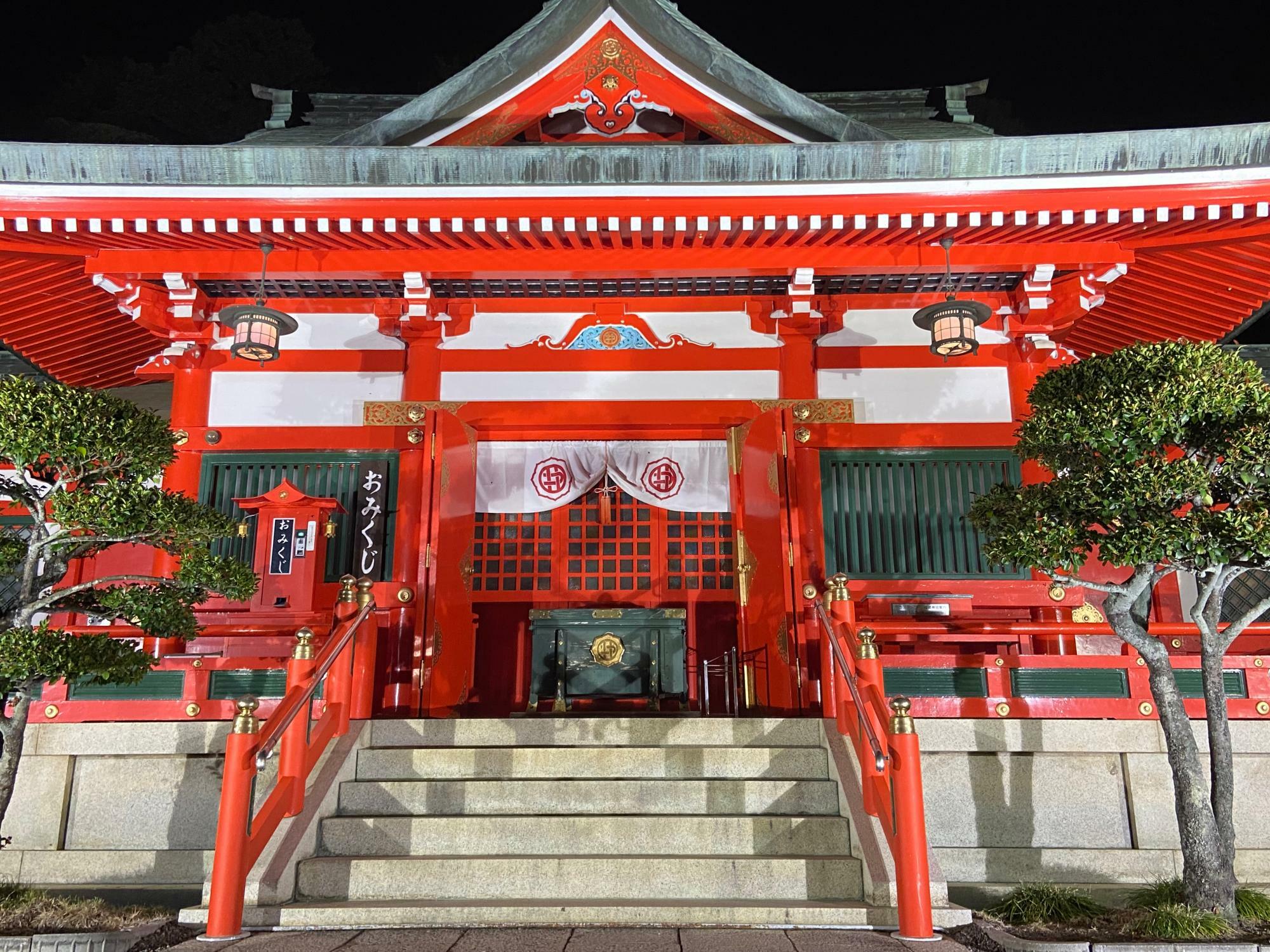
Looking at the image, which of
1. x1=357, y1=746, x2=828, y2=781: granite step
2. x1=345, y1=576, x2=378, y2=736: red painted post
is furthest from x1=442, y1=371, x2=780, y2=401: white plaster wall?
x1=357, y1=746, x2=828, y2=781: granite step

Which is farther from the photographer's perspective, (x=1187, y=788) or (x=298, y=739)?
(x=298, y=739)

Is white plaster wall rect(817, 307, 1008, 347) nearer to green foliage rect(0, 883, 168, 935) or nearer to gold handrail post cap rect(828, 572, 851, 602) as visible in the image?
gold handrail post cap rect(828, 572, 851, 602)

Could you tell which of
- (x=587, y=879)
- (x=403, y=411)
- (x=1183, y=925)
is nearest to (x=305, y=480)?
(x=403, y=411)

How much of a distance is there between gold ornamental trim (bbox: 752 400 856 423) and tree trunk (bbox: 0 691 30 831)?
594 cm

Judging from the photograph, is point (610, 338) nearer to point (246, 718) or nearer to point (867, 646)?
point (867, 646)

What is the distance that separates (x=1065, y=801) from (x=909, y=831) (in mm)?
1850

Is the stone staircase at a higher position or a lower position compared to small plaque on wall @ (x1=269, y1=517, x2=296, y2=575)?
lower

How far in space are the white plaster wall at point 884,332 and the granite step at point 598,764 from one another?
4.15 m

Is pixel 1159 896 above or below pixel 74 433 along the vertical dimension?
below

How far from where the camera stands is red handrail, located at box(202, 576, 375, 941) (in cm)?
486

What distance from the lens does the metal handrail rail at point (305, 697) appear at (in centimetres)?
510

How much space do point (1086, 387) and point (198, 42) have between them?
2680 centimetres

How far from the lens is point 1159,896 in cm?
546

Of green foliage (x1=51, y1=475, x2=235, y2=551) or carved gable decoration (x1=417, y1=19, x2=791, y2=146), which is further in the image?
carved gable decoration (x1=417, y1=19, x2=791, y2=146)
